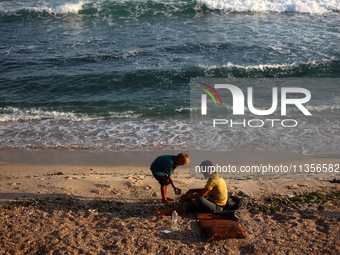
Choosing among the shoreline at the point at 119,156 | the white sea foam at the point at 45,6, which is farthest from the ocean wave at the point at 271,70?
the white sea foam at the point at 45,6

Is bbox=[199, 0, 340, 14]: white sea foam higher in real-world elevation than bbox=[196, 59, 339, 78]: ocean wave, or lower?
higher

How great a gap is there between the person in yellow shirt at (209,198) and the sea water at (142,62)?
4314 millimetres

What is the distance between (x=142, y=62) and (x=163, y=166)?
1274 centimetres

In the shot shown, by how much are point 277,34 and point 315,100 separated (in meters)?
9.16

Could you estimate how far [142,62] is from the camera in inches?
744

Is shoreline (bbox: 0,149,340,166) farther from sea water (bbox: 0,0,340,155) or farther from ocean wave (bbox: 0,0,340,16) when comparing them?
ocean wave (bbox: 0,0,340,16)

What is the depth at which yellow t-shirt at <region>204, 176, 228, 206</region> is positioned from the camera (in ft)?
22.0

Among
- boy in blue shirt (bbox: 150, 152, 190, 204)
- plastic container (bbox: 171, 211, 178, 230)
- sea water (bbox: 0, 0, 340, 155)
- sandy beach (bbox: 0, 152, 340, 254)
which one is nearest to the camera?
sandy beach (bbox: 0, 152, 340, 254)

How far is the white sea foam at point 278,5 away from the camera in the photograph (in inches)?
1065

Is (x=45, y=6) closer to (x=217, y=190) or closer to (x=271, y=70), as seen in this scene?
(x=271, y=70)

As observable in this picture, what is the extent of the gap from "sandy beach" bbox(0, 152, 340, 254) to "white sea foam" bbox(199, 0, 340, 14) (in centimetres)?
2134

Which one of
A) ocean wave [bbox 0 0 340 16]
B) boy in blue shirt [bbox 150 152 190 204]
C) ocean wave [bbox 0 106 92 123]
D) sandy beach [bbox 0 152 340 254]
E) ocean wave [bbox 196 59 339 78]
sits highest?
ocean wave [bbox 0 0 340 16]

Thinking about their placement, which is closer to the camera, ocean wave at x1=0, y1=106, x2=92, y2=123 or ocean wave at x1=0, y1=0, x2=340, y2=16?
ocean wave at x1=0, y1=106, x2=92, y2=123

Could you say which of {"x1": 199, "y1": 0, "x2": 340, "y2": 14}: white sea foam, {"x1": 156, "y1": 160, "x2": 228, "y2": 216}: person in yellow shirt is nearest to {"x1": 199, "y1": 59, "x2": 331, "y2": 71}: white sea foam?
{"x1": 199, "y1": 0, "x2": 340, "y2": 14}: white sea foam
